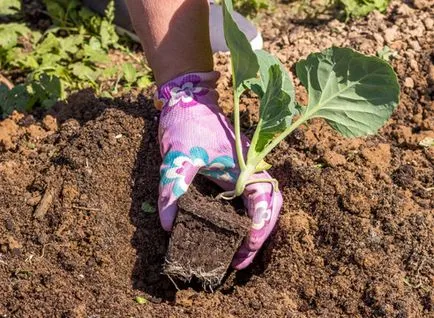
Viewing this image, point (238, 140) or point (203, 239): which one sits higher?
point (238, 140)

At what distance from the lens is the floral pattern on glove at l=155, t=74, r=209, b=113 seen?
230 cm

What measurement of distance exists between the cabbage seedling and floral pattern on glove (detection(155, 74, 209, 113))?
18cm

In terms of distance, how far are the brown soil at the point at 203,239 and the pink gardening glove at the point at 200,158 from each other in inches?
2.1

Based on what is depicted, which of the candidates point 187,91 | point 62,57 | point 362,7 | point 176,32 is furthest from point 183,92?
point 362,7

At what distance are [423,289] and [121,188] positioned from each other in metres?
0.86

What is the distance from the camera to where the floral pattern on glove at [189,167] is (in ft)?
6.97

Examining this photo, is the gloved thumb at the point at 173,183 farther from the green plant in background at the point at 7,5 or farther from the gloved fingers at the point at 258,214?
the green plant in background at the point at 7,5

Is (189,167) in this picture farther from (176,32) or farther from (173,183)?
(176,32)

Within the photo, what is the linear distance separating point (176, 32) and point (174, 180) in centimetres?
46

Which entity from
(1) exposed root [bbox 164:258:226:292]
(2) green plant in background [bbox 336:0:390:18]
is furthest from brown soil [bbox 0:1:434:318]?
(2) green plant in background [bbox 336:0:390:18]

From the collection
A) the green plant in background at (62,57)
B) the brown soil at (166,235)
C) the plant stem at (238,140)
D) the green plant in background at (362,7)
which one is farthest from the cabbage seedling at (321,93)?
the green plant in background at (362,7)

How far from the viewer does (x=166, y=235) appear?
7.44 ft

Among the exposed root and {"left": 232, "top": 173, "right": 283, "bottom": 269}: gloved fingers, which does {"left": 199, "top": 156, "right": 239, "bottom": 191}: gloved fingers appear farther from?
the exposed root

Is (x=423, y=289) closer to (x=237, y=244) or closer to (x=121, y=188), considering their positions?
(x=237, y=244)
